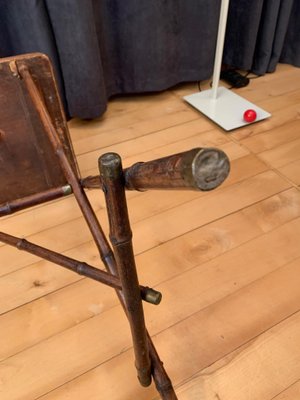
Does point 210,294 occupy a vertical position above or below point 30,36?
below

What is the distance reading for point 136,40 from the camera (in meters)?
1.61

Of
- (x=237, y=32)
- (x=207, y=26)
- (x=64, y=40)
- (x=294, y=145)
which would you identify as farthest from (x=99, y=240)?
(x=237, y=32)

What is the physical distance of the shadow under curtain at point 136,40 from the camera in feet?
4.37

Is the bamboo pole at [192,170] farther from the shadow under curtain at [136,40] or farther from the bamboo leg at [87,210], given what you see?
the shadow under curtain at [136,40]

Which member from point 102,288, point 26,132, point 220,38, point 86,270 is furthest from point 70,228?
point 220,38

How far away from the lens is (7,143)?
94 cm

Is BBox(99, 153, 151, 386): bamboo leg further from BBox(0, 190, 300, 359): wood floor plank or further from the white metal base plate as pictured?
the white metal base plate

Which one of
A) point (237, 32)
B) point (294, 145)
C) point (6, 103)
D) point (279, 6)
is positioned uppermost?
point (6, 103)

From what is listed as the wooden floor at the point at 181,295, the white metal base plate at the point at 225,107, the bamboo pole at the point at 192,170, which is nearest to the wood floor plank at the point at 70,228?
the wooden floor at the point at 181,295

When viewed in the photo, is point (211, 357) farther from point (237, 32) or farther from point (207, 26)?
point (237, 32)

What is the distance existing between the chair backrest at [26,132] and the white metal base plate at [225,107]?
858 mm

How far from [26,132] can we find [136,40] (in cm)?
90

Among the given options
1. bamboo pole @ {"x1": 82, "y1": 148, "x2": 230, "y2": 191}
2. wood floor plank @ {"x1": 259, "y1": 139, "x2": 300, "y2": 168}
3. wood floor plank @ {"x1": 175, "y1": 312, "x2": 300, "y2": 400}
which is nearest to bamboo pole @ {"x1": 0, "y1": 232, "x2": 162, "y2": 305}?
bamboo pole @ {"x1": 82, "y1": 148, "x2": 230, "y2": 191}

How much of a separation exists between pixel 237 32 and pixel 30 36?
112 cm
